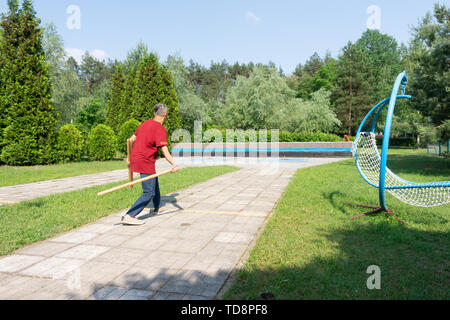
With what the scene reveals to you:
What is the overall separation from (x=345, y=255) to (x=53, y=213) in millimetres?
4794

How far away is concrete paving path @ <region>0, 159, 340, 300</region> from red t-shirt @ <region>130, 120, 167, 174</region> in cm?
94

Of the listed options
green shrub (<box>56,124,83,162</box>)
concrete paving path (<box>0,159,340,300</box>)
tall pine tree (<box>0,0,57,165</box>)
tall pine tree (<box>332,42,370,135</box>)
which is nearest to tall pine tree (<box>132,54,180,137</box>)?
green shrub (<box>56,124,83,162</box>)

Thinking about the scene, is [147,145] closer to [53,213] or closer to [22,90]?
[53,213]

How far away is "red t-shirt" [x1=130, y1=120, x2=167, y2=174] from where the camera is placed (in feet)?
16.4

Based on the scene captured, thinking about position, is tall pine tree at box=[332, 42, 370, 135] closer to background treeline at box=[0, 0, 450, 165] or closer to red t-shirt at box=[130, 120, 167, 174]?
background treeline at box=[0, 0, 450, 165]

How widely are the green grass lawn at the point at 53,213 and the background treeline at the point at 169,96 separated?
27.2ft

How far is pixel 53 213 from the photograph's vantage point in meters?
5.46

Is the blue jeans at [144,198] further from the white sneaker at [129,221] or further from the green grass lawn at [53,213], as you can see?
the green grass lawn at [53,213]

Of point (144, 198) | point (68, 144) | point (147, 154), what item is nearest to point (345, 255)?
point (144, 198)

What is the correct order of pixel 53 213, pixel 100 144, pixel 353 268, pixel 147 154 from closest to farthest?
pixel 353 268 → pixel 147 154 → pixel 53 213 → pixel 100 144

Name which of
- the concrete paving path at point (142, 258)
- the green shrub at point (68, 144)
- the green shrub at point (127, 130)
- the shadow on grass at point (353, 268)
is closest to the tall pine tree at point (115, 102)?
the green shrub at point (127, 130)

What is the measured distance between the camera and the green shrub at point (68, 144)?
574 inches

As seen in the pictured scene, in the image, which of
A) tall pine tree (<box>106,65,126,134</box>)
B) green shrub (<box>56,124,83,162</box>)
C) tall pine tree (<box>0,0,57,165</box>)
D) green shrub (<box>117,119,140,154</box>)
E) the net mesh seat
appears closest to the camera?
the net mesh seat
